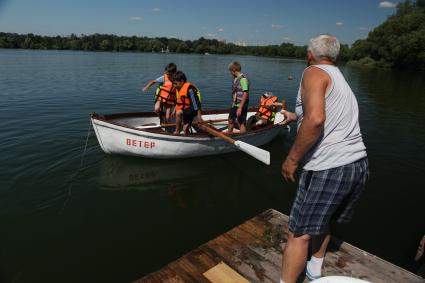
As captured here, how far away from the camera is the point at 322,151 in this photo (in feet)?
8.02

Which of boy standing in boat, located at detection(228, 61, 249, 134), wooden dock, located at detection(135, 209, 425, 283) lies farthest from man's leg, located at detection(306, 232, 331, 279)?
boy standing in boat, located at detection(228, 61, 249, 134)

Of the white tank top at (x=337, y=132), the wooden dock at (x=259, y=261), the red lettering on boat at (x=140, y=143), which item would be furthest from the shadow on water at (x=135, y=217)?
the white tank top at (x=337, y=132)

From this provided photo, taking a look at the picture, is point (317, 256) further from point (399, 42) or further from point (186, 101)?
point (399, 42)

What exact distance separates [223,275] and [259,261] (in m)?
0.49

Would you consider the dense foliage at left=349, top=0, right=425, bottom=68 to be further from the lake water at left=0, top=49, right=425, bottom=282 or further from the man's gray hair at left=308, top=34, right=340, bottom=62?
the man's gray hair at left=308, top=34, right=340, bottom=62

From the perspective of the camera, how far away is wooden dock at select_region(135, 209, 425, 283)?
3316 millimetres

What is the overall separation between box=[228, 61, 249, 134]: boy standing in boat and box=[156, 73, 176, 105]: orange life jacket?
5.59 feet

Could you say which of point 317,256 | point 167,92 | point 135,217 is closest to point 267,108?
point 167,92

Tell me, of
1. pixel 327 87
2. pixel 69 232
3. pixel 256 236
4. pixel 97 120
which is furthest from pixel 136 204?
pixel 327 87

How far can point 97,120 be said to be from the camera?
7020 millimetres

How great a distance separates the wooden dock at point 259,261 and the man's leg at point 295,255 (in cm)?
70

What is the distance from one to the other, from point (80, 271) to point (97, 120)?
12.2 ft

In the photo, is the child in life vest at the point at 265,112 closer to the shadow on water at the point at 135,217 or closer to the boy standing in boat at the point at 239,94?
the boy standing in boat at the point at 239,94

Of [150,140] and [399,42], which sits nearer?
[150,140]
